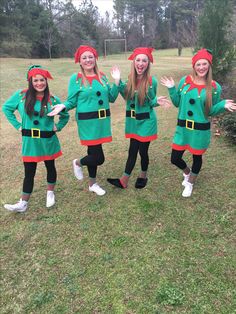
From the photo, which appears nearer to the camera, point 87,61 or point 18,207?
point 87,61

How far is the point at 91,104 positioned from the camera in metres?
3.48

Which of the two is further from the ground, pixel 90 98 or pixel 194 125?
pixel 90 98

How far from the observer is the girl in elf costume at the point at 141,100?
3.53 m

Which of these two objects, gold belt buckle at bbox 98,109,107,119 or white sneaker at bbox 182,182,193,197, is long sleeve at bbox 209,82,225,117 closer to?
white sneaker at bbox 182,182,193,197

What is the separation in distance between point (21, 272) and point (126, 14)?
57.6 metres

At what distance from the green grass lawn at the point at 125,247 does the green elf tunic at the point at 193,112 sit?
0.76 metres

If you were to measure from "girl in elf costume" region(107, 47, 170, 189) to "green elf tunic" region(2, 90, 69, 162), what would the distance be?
0.83 metres

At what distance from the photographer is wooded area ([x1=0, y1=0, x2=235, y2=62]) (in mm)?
28000

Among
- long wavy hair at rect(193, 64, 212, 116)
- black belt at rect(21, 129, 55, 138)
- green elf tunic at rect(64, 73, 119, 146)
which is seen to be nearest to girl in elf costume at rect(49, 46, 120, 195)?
green elf tunic at rect(64, 73, 119, 146)

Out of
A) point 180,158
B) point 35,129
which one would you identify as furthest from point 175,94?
point 35,129

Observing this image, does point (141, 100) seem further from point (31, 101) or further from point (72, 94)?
point (31, 101)

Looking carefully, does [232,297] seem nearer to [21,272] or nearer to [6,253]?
[21,272]

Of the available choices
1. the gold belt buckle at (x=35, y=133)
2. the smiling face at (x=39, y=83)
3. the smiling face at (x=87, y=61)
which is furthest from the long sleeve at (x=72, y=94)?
the gold belt buckle at (x=35, y=133)

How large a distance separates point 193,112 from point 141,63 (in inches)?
32.0
